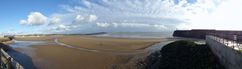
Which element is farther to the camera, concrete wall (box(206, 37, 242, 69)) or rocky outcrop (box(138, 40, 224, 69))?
rocky outcrop (box(138, 40, 224, 69))

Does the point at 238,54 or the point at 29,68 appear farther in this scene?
the point at 29,68

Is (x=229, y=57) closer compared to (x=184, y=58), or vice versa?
(x=229, y=57)

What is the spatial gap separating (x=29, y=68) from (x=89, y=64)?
554 cm

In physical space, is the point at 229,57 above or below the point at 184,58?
above

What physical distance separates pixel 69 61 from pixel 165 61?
11.7 m

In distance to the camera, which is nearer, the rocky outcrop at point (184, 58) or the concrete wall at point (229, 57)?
the concrete wall at point (229, 57)

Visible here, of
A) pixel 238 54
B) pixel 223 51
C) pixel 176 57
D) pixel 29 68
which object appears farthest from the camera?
pixel 29 68

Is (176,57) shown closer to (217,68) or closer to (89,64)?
(217,68)

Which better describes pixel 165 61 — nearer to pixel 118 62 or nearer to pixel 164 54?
pixel 164 54

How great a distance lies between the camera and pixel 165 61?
22.0 metres

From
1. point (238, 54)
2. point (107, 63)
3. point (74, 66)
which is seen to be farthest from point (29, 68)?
point (238, 54)

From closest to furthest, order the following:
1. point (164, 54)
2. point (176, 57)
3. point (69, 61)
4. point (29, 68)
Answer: point (176, 57) → point (164, 54) → point (29, 68) → point (69, 61)

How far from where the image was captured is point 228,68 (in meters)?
15.5

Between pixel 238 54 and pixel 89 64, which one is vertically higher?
pixel 238 54
